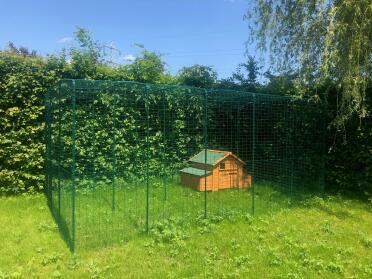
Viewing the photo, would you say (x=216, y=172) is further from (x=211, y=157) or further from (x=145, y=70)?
(x=145, y=70)

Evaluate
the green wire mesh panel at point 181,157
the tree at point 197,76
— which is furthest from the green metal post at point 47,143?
the tree at point 197,76

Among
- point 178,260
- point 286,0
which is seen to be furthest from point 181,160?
point 286,0

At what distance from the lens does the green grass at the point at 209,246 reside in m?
3.87

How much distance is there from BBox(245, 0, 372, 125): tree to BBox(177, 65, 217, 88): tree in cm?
215

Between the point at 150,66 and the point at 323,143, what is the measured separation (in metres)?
4.13

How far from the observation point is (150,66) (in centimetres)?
841

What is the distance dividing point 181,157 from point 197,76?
8.45 ft

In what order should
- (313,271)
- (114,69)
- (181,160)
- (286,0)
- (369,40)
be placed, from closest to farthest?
1. (313,271)
2. (369,40)
3. (286,0)
4. (181,160)
5. (114,69)

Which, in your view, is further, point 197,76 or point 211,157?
point 197,76

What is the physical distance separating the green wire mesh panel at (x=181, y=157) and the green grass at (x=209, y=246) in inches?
5.4

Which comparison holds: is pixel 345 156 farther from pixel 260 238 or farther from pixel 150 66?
pixel 150 66

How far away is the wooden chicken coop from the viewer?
6218 mm

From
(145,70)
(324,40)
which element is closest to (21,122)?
(145,70)

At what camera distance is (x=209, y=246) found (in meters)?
4.51
